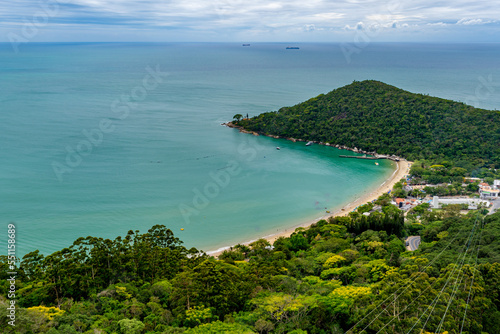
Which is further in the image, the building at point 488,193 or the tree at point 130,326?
the building at point 488,193

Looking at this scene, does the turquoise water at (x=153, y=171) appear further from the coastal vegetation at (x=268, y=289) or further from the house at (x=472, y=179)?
the coastal vegetation at (x=268, y=289)

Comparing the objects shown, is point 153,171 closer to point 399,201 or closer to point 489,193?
point 399,201

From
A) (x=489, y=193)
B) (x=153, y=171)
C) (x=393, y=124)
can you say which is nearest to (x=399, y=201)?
(x=489, y=193)

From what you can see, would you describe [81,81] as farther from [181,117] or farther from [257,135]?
[257,135]

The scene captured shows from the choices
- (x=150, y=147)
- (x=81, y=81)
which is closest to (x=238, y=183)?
(x=150, y=147)

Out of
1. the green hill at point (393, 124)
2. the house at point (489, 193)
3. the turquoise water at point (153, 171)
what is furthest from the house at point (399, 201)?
the green hill at point (393, 124)

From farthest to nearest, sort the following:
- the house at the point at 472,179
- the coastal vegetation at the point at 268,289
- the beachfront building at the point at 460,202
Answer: the house at the point at 472,179
the beachfront building at the point at 460,202
the coastal vegetation at the point at 268,289
